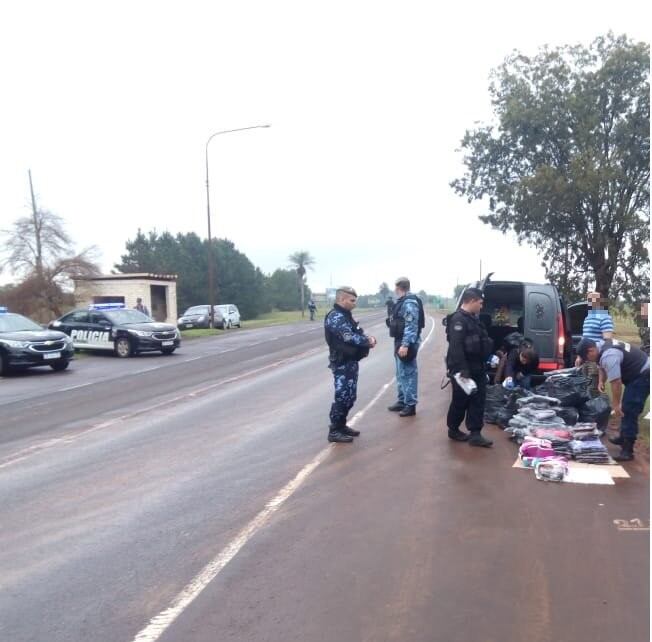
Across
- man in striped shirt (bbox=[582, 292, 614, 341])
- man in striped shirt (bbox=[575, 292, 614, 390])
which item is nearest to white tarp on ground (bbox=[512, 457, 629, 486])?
man in striped shirt (bbox=[575, 292, 614, 390])

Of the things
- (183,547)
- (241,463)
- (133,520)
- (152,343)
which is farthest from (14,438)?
(152,343)

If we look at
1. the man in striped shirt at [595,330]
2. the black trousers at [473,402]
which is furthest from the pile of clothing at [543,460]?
the man in striped shirt at [595,330]

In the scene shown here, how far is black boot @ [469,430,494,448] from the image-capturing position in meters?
7.95

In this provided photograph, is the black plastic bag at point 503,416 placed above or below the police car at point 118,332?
below

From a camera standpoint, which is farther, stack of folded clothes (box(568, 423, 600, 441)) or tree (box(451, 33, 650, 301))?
tree (box(451, 33, 650, 301))

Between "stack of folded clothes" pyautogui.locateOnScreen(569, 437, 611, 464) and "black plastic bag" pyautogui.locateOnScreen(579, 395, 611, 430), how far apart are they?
3.50 ft

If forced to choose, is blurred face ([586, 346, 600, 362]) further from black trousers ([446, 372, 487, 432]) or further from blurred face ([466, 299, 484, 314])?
blurred face ([466, 299, 484, 314])

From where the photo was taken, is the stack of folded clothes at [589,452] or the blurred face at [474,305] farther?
the blurred face at [474,305]

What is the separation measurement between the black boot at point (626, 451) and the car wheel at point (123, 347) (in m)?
16.8

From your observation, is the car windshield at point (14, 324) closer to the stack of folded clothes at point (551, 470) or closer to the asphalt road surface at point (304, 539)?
the asphalt road surface at point (304, 539)

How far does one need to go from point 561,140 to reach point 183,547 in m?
25.9

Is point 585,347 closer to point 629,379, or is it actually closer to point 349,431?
point 629,379

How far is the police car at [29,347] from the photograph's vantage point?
17.2 meters

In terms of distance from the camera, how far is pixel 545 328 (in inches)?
431
